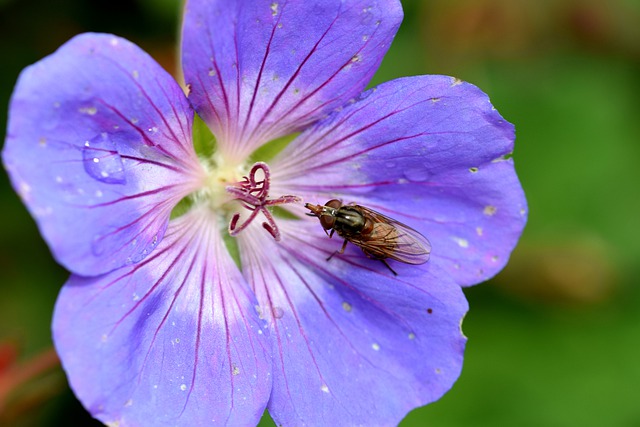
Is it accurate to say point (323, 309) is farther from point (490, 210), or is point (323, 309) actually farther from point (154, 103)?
point (154, 103)

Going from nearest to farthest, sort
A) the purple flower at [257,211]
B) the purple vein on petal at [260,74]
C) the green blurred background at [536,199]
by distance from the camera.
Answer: the purple flower at [257,211] < the purple vein on petal at [260,74] < the green blurred background at [536,199]

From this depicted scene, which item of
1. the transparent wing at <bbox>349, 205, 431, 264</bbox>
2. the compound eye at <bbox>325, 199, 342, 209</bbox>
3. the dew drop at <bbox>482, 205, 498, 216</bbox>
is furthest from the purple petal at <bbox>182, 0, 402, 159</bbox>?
the dew drop at <bbox>482, 205, 498, 216</bbox>

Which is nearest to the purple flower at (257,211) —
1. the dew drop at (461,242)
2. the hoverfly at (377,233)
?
the dew drop at (461,242)

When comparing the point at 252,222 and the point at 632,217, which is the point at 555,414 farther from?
the point at 252,222

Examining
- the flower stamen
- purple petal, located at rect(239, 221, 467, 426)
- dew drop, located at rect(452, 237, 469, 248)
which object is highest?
the flower stamen

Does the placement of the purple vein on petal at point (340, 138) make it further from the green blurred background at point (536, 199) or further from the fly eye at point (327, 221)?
the green blurred background at point (536, 199)

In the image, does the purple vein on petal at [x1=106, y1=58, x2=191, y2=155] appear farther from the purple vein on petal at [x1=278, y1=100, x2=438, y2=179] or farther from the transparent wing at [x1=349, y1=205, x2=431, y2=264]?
the transparent wing at [x1=349, y1=205, x2=431, y2=264]

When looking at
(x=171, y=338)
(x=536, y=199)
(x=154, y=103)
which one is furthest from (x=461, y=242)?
(x=536, y=199)
